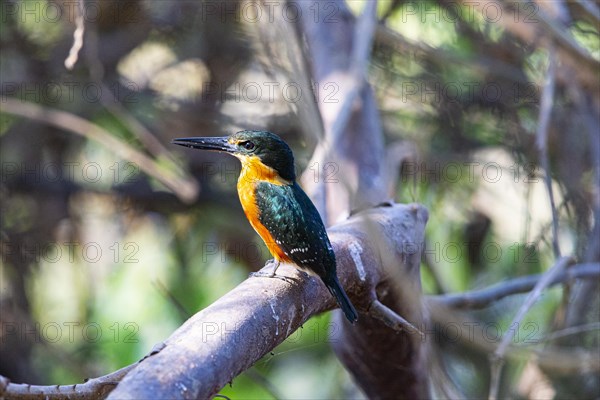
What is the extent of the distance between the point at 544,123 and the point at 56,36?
2583 mm

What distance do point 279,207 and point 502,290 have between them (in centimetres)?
93

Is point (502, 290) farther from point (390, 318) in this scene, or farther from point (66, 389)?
point (66, 389)

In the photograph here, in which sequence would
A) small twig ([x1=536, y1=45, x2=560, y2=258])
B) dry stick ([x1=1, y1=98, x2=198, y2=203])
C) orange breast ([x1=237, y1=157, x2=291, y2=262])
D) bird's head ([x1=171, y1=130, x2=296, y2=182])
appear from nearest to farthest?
orange breast ([x1=237, y1=157, x2=291, y2=262])
bird's head ([x1=171, y1=130, x2=296, y2=182])
small twig ([x1=536, y1=45, x2=560, y2=258])
dry stick ([x1=1, y1=98, x2=198, y2=203])

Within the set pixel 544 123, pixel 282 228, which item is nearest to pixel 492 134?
pixel 544 123

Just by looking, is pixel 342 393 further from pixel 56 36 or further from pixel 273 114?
pixel 56 36

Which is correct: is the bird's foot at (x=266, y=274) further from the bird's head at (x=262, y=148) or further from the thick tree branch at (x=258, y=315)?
the bird's head at (x=262, y=148)

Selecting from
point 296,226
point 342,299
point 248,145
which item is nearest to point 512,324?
point 342,299

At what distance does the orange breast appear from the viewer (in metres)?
2.63

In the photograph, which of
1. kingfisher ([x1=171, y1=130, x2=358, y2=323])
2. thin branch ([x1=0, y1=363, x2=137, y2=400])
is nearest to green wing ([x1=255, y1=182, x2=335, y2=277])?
kingfisher ([x1=171, y1=130, x2=358, y2=323])

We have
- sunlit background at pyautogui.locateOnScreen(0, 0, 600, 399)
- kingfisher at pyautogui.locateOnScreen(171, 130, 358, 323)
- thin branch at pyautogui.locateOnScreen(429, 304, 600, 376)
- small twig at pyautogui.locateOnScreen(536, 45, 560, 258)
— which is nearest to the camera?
thin branch at pyautogui.locateOnScreen(429, 304, 600, 376)

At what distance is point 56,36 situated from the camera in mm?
4410

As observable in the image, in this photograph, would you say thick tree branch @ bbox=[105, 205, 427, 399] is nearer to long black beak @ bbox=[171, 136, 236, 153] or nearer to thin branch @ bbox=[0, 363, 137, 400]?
thin branch @ bbox=[0, 363, 137, 400]

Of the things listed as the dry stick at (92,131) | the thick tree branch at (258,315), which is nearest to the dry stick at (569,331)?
the thick tree branch at (258,315)

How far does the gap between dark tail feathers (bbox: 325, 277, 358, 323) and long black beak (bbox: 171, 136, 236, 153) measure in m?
0.77
